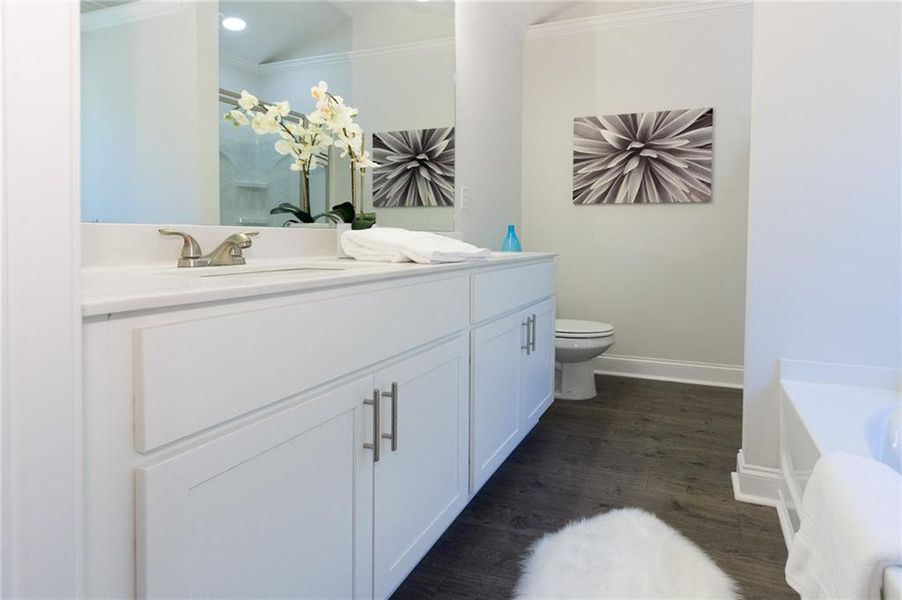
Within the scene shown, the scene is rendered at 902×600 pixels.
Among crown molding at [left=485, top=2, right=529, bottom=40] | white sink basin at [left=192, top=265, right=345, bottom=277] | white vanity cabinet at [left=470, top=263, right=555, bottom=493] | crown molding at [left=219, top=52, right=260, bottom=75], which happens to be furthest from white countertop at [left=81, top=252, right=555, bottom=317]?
crown molding at [left=485, top=2, right=529, bottom=40]

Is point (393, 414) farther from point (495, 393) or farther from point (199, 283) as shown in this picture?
point (495, 393)

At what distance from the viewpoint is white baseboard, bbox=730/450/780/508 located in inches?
81.4

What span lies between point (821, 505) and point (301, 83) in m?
1.84

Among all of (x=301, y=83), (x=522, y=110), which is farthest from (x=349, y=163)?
(x=522, y=110)

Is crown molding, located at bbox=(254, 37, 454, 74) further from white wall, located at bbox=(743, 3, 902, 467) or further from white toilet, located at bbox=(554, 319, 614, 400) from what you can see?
white toilet, located at bbox=(554, 319, 614, 400)

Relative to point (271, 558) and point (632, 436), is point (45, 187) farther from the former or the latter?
point (632, 436)

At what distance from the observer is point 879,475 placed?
1.08 m

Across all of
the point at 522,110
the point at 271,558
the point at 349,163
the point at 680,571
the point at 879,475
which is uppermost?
the point at 522,110

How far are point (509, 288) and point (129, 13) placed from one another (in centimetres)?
139

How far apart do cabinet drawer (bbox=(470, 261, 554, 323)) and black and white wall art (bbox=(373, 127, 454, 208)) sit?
0.62m

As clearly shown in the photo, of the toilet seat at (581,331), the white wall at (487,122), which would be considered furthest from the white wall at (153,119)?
the toilet seat at (581,331)

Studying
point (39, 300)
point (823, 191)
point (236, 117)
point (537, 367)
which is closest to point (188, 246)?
point (236, 117)

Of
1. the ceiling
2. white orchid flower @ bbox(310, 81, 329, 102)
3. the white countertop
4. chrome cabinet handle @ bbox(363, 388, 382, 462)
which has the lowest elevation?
chrome cabinet handle @ bbox(363, 388, 382, 462)

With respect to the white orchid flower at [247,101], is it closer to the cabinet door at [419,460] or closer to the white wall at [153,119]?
the white wall at [153,119]
